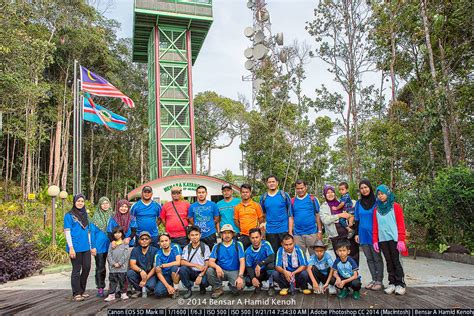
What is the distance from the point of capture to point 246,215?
4.77 metres

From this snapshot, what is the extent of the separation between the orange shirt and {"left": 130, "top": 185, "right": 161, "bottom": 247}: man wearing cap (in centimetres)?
113

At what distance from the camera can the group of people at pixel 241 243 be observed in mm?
4305

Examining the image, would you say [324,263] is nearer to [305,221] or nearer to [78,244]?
[305,221]

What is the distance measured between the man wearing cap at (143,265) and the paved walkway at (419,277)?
133 cm

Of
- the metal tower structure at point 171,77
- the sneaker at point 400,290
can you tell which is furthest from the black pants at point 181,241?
the metal tower structure at point 171,77

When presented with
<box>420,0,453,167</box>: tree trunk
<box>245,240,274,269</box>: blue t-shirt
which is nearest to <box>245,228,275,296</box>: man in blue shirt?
<box>245,240,274,269</box>: blue t-shirt

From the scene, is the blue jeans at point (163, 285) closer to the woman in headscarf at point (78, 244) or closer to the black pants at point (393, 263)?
the woman in headscarf at point (78, 244)

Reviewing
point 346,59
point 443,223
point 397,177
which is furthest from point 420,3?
point 443,223

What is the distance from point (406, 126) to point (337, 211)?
777 cm

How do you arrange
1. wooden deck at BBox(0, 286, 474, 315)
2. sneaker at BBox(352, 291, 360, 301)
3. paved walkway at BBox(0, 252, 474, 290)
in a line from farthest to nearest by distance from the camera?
paved walkway at BBox(0, 252, 474, 290)
sneaker at BBox(352, 291, 360, 301)
wooden deck at BBox(0, 286, 474, 315)

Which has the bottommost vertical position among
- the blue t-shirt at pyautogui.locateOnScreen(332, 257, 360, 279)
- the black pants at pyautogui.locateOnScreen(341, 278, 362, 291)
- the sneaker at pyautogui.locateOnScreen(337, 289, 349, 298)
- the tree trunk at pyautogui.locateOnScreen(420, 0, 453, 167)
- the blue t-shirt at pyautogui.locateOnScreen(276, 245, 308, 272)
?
the sneaker at pyautogui.locateOnScreen(337, 289, 349, 298)

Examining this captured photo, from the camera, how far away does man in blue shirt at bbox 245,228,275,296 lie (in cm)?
438

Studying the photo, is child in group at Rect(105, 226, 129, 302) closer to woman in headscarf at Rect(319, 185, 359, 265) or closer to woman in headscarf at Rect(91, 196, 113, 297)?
woman in headscarf at Rect(91, 196, 113, 297)

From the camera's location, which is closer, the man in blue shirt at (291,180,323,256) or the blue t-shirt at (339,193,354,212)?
the man in blue shirt at (291,180,323,256)
